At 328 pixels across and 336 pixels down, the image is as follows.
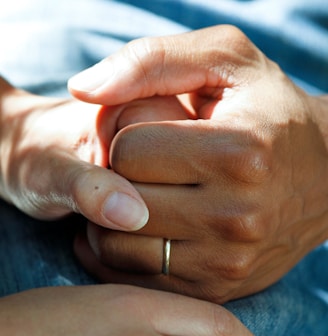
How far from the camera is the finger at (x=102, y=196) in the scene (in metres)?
0.89

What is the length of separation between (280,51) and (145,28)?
27 cm

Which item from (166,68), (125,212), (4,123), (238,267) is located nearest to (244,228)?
(238,267)

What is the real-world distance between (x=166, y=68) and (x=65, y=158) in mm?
200

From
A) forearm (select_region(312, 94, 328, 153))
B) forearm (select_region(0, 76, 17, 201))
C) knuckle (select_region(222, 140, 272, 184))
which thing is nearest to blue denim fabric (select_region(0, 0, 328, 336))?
forearm (select_region(0, 76, 17, 201))

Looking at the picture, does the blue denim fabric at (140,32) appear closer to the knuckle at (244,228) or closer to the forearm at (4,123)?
the forearm at (4,123)

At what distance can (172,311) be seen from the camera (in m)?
0.87

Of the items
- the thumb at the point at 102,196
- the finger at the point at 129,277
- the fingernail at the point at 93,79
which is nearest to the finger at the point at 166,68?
the fingernail at the point at 93,79

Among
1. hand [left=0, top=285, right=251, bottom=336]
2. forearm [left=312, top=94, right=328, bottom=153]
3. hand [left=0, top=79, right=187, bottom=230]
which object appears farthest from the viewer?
forearm [left=312, top=94, right=328, bottom=153]

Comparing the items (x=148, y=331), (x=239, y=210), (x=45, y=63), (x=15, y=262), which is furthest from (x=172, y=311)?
(x=45, y=63)

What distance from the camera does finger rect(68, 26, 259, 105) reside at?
3.27ft

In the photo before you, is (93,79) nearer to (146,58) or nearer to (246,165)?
(146,58)

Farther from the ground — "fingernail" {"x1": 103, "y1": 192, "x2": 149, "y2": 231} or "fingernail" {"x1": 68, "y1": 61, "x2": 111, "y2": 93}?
"fingernail" {"x1": 68, "y1": 61, "x2": 111, "y2": 93}

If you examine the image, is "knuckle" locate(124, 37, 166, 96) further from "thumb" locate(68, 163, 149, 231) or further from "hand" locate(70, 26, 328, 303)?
"thumb" locate(68, 163, 149, 231)

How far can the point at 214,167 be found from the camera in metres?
0.93
